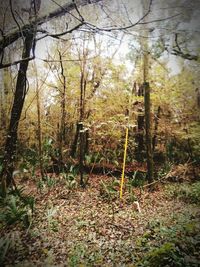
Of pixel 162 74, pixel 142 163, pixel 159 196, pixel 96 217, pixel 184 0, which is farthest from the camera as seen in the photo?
pixel 142 163

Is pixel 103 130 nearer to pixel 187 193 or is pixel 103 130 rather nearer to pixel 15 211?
pixel 187 193

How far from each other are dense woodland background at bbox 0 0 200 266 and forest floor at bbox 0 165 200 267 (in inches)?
0.9

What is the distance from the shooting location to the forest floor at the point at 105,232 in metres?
3.28

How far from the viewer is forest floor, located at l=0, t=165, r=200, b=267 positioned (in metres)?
3.28

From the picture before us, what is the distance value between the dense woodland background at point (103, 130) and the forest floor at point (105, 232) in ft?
0.07

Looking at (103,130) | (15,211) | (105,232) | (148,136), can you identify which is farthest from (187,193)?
(15,211)

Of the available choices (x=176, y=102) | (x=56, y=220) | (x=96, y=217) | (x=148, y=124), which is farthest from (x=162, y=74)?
(x=56, y=220)

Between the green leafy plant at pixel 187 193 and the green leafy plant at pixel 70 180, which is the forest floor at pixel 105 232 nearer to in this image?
the green leafy plant at pixel 187 193

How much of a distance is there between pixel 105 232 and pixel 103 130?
4.40 m

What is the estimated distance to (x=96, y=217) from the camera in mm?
4914

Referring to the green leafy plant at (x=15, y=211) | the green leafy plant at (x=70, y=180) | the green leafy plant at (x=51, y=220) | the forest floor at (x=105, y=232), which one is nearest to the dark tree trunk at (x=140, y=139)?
the green leafy plant at (x=70, y=180)

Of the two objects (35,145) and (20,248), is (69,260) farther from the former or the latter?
(35,145)

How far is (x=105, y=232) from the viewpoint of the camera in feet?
14.2

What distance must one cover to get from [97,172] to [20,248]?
5.25 metres
